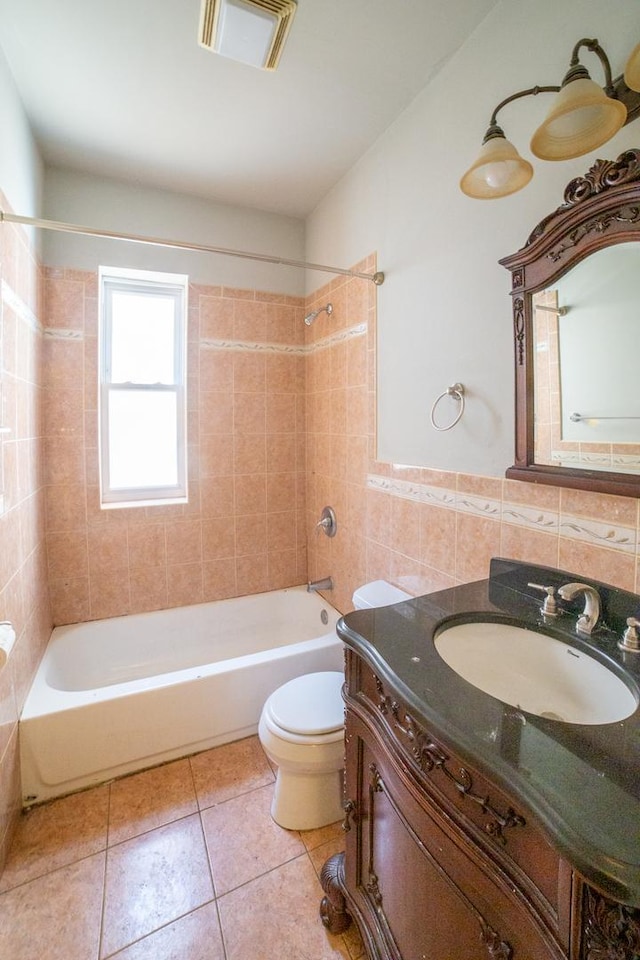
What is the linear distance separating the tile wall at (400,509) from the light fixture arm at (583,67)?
28.7 inches

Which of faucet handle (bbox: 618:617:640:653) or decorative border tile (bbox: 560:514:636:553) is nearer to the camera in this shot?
faucet handle (bbox: 618:617:640:653)

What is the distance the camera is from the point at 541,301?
1157mm

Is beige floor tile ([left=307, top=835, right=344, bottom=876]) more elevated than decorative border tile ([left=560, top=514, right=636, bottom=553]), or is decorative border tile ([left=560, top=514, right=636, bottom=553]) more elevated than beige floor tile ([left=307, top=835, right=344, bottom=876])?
decorative border tile ([left=560, top=514, right=636, bottom=553])

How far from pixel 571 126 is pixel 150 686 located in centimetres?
223

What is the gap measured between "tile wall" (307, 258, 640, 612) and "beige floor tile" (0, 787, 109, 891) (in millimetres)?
1356

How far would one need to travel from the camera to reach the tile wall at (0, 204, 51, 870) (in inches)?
→ 56.8

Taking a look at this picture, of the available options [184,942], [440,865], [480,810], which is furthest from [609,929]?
[184,942]

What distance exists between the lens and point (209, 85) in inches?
61.7

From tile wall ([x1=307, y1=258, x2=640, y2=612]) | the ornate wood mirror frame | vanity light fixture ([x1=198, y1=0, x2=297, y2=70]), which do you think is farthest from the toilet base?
vanity light fixture ([x1=198, y1=0, x2=297, y2=70])

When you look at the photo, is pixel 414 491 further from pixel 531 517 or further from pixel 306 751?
pixel 306 751

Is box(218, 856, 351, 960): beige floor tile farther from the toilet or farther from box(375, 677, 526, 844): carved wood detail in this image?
box(375, 677, 526, 844): carved wood detail

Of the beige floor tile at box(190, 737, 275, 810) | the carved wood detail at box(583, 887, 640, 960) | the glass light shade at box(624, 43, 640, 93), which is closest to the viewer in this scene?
the carved wood detail at box(583, 887, 640, 960)

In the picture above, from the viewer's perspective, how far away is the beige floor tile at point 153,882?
1.19 m

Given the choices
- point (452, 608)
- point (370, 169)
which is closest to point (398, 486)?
point (452, 608)
